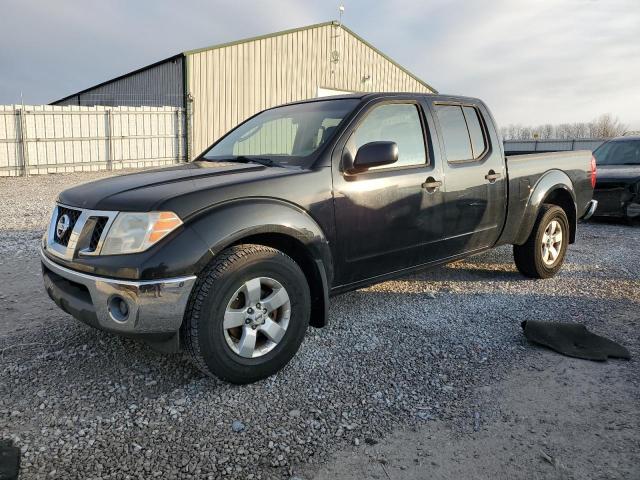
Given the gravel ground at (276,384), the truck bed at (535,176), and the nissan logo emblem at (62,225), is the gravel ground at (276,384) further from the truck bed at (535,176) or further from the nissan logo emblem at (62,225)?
the nissan logo emblem at (62,225)

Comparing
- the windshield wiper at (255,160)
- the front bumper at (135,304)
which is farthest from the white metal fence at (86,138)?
the front bumper at (135,304)

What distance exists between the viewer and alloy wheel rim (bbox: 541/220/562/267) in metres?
5.28

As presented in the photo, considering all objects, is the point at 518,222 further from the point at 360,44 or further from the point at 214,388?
the point at 360,44

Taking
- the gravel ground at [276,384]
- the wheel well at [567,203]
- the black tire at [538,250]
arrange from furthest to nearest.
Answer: the wheel well at [567,203] → the black tire at [538,250] → the gravel ground at [276,384]

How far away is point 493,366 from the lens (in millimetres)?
3254

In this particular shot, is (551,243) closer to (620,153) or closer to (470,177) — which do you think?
(470,177)

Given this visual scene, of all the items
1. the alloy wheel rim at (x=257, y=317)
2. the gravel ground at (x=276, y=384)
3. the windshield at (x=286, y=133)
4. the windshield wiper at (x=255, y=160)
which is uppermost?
the windshield at (x=286, y=133)

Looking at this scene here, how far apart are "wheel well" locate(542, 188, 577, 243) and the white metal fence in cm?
1530

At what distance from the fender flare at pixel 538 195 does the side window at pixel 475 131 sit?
0.82 metres

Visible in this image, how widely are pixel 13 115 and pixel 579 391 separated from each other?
1720cm

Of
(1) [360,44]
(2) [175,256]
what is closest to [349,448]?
(2) [175,256]

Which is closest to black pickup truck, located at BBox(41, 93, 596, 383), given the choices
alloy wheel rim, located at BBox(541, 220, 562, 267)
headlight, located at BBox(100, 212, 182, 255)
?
headlight, located at BBox(100, 212, 182, 255)

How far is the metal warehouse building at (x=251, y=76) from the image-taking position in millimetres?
17766

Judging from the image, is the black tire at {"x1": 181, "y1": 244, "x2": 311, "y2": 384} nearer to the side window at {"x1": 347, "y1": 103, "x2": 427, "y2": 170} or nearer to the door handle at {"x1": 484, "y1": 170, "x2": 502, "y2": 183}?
the side window at {"x1": 347, "y1": 103, "x2": 427, "y2": 170}
